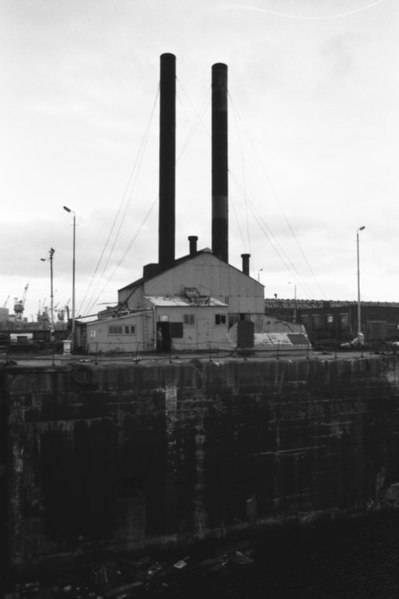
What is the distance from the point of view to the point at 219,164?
45312mm

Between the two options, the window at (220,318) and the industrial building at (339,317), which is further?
the industrial building at (339,317)

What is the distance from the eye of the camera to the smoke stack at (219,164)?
44219mm

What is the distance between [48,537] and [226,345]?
17.0 meters

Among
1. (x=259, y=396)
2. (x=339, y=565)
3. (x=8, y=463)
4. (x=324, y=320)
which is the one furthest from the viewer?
(x=324, y=320)

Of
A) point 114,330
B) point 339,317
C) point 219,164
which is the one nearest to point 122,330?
point 114,330

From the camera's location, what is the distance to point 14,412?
818 inches

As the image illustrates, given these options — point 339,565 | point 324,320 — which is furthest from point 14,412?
point 324,320

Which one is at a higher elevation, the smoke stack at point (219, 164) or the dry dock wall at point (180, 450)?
the smoke stack at point (219, 164)

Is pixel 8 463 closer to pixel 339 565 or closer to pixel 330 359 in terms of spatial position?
pixel 339 565

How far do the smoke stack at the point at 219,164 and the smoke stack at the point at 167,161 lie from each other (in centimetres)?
389

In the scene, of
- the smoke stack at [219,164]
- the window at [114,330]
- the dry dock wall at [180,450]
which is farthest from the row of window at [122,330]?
the smoke stack at [219,164]

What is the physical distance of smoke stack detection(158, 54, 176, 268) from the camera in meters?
43.7

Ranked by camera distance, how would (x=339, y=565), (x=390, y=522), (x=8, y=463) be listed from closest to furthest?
(x=8, y=463) < (x=339, y=565) < (x=390, y=522)

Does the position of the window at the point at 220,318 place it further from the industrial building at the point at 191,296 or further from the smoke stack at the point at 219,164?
the smoke stack at the point at 219,164
